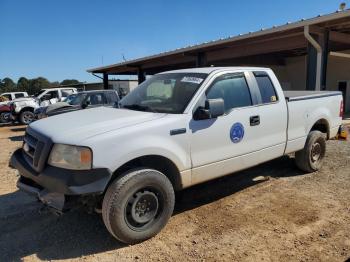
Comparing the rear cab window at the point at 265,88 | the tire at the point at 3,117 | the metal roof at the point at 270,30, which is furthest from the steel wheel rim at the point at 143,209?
the tire at the point at 3,117

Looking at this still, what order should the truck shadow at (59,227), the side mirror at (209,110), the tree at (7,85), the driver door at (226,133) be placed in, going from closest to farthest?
1. the truck shadow at (59,227)
2. the side mirror at (209,110)
3. the driver door at (226,133)
4. the tree at (7,85)

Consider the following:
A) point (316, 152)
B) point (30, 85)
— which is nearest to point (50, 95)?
point (316, 152)

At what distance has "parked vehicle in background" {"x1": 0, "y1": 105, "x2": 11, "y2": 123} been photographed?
719 inches

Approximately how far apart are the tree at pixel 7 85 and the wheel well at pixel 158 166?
8270cm

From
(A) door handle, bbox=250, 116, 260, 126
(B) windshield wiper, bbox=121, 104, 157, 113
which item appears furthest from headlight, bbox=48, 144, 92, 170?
(A) door handle, bbox=250, 116, 260, 126

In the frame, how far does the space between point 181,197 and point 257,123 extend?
1.51 m

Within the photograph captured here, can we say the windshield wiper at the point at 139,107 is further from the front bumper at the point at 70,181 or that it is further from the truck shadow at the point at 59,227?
the truck shadow at the point at 59,227

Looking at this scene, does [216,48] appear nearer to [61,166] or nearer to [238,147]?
[238,147]

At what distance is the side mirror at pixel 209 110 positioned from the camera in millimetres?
3818

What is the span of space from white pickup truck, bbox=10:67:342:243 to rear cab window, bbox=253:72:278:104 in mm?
18

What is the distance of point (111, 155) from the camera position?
3227 mm

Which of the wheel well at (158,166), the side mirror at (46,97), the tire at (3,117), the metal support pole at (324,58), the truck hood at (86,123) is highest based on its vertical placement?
the metal support pole at (324,58)

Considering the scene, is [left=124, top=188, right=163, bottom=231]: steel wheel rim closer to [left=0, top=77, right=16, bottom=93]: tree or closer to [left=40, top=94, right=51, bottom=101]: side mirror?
[left=40, top=94, right=51, bottom=101]: side mirror

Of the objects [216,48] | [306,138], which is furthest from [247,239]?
[216,48]
